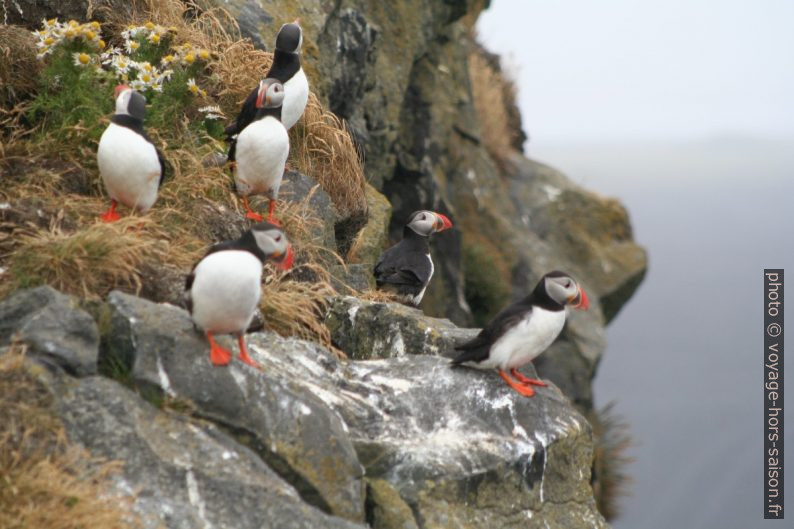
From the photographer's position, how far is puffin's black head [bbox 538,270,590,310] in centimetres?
547

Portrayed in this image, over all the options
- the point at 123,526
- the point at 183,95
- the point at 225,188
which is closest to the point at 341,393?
the point at 123,526

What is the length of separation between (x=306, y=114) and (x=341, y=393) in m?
3.23

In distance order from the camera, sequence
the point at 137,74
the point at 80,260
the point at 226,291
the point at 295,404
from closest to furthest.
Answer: the point at 226,291, the point at 295,404, the point at 80,260, the point at 137,74

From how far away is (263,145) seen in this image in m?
6.34

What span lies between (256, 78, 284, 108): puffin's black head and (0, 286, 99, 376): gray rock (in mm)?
2156

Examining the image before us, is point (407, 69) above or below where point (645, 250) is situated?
above

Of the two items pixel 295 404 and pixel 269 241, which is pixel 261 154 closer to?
pixel 269 241

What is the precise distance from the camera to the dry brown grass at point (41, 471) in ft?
12.5

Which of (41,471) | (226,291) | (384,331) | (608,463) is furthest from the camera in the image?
(608,463)

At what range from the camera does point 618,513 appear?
1416 centimetres

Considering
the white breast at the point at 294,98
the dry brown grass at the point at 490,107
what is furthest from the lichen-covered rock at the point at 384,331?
the dry brown grass at the point at 490,107

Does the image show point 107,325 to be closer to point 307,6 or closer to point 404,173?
point 307,6

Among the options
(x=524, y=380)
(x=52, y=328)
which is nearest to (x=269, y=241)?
(x=52, y=328)

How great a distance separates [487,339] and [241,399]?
139 centimetres
